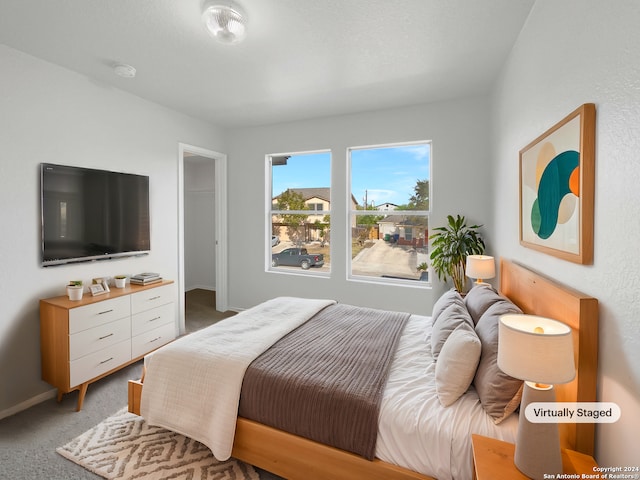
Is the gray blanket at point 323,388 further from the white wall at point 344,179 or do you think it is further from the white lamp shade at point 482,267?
the white wall at point 344,179

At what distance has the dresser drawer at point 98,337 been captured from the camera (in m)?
2.31

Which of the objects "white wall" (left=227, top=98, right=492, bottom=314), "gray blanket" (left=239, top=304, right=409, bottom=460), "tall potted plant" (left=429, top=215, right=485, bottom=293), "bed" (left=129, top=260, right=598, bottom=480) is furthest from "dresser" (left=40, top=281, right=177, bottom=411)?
"tall potted plant" (left=429, top=215, right=485, bottom=293)

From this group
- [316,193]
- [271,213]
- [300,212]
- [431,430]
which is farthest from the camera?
[271,213]

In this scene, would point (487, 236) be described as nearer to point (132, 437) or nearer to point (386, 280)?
point (386, 280)

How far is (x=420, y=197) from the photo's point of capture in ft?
12.0

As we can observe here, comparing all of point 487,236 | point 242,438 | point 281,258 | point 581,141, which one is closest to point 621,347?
point 581,141

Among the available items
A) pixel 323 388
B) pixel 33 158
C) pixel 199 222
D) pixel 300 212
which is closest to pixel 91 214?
pixel 33 158

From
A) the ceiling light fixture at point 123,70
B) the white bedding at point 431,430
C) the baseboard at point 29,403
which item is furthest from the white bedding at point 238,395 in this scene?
the ceiling light fixture at point 123,70

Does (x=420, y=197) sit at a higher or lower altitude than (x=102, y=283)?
higher

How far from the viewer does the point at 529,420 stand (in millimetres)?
1066

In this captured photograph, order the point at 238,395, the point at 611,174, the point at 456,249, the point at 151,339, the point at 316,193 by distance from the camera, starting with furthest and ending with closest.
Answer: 1. the point at 316,193
2. the point at 456,249
3. the point at 151,339
4. the point at 238,395
5. the point at 611,174

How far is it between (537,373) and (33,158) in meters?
3.40

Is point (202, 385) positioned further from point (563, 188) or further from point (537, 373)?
point (563, 188)

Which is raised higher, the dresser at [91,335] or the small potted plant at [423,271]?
the small potted plant at [423,271]
